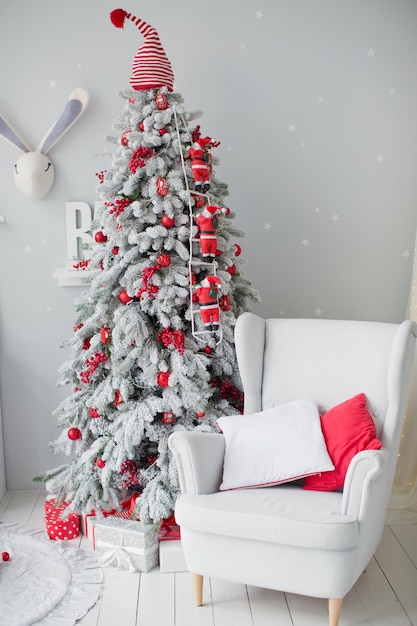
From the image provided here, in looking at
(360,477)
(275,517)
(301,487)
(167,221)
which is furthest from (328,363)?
(167,221)

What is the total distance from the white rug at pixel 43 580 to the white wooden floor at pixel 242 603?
0.07 m

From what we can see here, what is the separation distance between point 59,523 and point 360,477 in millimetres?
1412

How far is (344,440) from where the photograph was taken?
95.0 inches

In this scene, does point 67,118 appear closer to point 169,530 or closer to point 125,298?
point 125,298

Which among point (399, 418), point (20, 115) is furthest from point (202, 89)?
point (399, 418)

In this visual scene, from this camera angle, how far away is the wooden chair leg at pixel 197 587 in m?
2.39

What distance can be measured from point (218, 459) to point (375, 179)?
167 cm

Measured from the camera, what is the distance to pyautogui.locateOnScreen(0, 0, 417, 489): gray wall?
3.22m

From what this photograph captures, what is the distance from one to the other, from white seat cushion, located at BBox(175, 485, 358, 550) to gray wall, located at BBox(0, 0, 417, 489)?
4.27 ft

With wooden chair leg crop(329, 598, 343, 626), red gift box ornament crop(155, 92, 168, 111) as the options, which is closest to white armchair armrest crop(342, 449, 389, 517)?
wooden chair leg crop(329, 598, 343, 626)

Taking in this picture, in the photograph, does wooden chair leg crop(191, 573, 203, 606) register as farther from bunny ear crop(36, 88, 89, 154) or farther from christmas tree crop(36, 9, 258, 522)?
bunny ear crop(36, 88, 89, 154)

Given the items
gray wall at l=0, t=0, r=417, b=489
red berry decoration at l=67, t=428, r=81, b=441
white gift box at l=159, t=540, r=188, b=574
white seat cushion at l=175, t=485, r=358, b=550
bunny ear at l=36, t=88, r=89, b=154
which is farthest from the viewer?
gray wall at l=0, t=0, r=417, b=489

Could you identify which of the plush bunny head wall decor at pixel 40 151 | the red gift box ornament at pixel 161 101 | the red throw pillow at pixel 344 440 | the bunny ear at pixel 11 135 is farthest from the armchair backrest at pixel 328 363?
the bunny ear at pixel 11 135

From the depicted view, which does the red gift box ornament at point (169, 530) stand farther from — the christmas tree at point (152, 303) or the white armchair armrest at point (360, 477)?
the white armchair armrest at point (360, 477)
